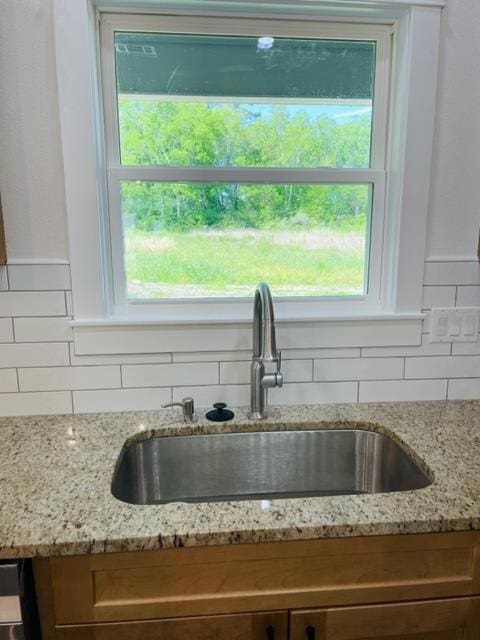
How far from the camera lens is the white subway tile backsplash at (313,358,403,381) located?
145cm

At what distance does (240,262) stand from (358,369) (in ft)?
1.68

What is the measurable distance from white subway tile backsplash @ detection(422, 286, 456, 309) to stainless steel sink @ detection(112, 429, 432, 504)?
455mm

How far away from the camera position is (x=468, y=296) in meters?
1.45

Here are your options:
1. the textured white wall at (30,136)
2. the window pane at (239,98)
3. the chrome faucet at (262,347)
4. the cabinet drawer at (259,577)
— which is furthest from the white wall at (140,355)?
the cabinet drawer at (259,577)

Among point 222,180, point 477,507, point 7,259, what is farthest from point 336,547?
point 7,259

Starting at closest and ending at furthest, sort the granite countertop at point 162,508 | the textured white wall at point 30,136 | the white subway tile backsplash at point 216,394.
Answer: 1. the granite countertop at point 162,508
2. the textured white wall at point 30,136
3. the white subway tile backsplash at point 216,394

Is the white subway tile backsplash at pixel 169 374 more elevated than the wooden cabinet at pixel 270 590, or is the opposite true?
the white subway tile backsplash at pixel 169 374

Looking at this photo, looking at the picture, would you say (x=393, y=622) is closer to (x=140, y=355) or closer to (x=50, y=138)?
(x=140, y=355)

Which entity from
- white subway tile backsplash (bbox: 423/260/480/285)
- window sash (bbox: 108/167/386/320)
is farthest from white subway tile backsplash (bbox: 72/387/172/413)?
white subway tile backsplash (bbox: 423/260/480/285)

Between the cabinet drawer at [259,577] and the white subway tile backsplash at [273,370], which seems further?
the white subway tile backsplash at [273,370]

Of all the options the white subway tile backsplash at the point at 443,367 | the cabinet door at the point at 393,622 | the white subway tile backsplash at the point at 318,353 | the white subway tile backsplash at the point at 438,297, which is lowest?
the cabinet door at the point at 393,622

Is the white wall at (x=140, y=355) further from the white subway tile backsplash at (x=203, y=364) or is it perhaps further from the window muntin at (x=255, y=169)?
the window muntin at (x=255, y=169)

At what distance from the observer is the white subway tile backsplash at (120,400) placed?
139 centimetres

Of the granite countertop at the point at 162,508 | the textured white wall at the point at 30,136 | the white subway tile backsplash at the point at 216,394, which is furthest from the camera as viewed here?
the white subway tile backsplash at the point at 216,394
